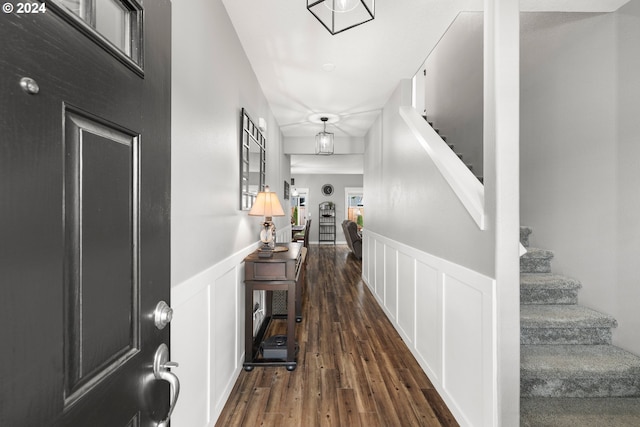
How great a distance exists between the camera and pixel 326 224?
36.4ft


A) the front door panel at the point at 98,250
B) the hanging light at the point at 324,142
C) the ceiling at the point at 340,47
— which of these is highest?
the ceiling at the point at 340,47

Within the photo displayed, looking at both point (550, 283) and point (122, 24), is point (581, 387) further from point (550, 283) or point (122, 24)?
point (122, 24)

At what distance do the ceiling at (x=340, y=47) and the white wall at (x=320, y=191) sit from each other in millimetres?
7245

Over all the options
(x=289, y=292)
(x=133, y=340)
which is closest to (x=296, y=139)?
(x=289, y=292)

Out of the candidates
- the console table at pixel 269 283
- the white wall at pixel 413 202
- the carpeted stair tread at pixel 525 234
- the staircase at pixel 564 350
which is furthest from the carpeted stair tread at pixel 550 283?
the console table at pixel 269 283

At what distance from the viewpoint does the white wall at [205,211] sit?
1302 mm

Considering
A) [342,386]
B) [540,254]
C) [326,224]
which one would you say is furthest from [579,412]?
[326,224]

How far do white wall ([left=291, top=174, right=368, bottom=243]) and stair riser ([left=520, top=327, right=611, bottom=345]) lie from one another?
362 inches

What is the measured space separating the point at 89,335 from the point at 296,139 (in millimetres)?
5150

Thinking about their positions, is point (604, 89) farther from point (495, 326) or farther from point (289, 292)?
point (289, 292)

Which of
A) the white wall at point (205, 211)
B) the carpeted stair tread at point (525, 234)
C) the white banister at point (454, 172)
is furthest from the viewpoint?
the carpeted stair tread at point (525, 234)

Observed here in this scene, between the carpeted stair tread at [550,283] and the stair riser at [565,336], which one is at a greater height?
the carpeted stair tread at [550,283]

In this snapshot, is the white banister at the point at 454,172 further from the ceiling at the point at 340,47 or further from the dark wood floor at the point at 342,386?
the dark wood floor at the point at 342,386

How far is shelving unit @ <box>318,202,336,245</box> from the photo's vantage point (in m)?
11.0
